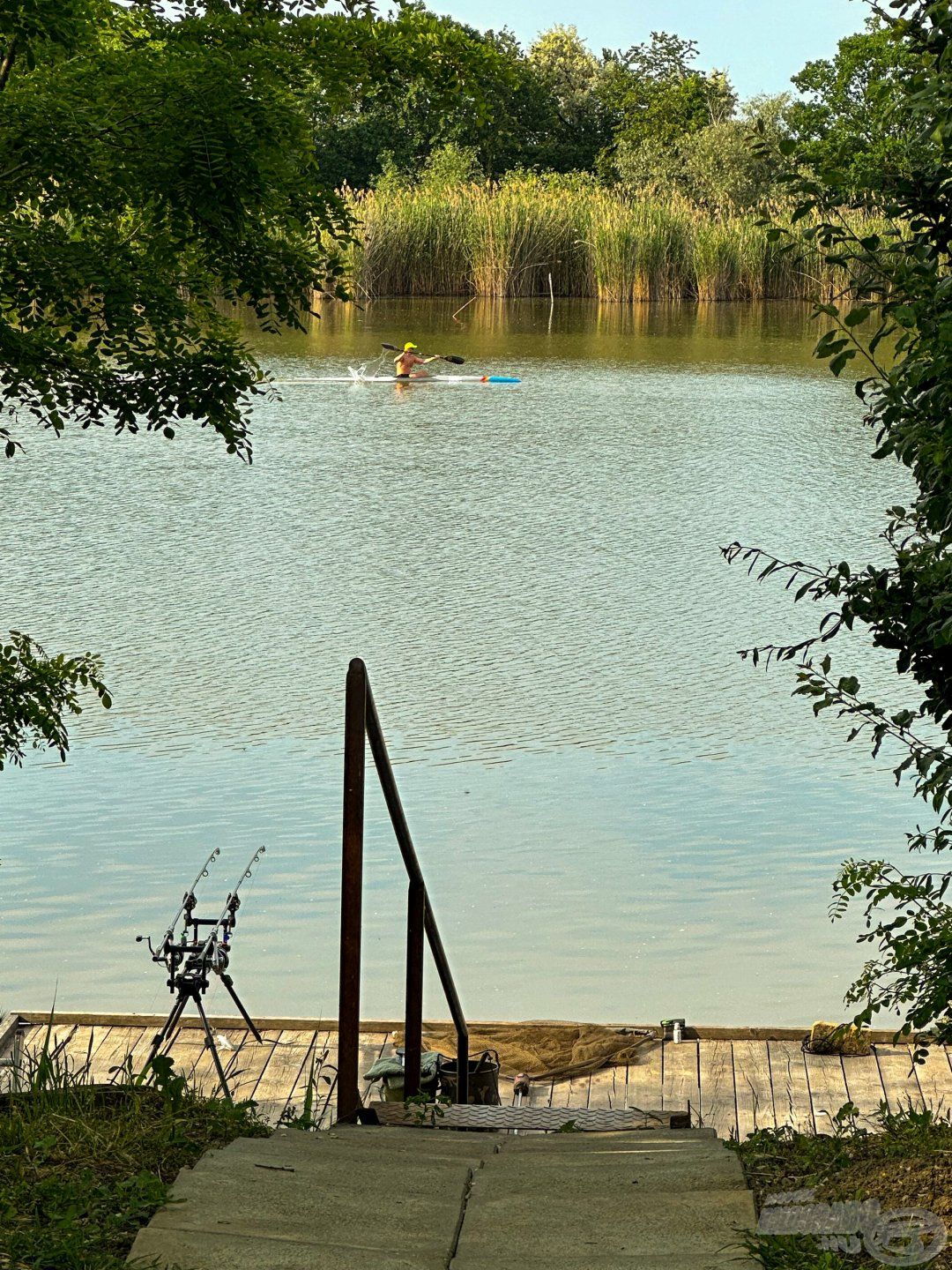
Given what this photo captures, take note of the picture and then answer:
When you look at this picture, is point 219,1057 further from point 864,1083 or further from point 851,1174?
point 851,1174

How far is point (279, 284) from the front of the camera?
16.4ft

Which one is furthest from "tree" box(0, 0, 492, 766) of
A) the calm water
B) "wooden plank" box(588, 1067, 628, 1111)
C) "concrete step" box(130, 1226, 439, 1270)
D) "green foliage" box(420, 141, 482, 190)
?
"green foliage" box(420, 141, 482, 190)

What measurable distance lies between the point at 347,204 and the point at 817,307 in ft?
9.52

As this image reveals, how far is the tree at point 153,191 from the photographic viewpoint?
438cm

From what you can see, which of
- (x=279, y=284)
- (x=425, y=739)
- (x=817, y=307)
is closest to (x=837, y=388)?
(x=425, y=739)

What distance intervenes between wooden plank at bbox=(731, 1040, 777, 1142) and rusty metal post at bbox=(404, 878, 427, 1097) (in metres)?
1.13

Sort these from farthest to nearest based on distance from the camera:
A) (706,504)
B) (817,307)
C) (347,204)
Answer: (706,504) → (347,204) → (817,307)

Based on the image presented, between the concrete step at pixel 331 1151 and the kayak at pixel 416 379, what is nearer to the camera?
the concrete step at pixel 331 1151

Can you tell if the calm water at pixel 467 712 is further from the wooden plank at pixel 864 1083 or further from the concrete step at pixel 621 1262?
the concrete step at pixel 621 1262

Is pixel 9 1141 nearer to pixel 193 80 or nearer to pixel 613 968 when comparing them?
pixel 193 80

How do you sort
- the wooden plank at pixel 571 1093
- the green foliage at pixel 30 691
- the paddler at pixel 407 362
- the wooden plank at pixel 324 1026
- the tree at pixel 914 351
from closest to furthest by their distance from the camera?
the tree at pixel 914 351 < the green foliage at pixel 30 691 < the wooden plank at pixel 571 1093 < the wooden plank at pixel 324 1026 < the paddler at pixel 407 362

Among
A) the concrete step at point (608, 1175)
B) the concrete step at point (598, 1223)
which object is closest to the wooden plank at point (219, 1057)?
the concrete step at point (608, 1175)

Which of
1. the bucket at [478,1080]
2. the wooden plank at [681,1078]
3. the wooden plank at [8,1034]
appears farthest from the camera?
the wooden plank at [681,1078]

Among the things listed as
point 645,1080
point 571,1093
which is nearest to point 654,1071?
point 645,1080
